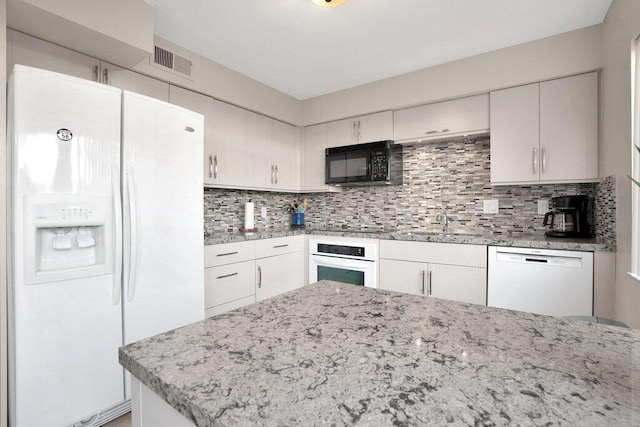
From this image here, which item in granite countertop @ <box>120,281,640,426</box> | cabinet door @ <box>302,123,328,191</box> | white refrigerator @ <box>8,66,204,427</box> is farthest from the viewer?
cabinet door @ <box>302,123,328,191</box>

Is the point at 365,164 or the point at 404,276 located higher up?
the point at 365,164

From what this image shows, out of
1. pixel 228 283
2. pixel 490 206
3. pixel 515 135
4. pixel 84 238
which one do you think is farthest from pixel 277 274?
pixel 515 135

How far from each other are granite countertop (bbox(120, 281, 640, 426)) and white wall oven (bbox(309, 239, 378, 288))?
82.8 inches

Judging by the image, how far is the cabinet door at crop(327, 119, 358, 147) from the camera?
3.39m

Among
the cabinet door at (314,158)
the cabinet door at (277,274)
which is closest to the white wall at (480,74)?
the cabinet door at (314,158)

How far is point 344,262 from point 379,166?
1.01 metres

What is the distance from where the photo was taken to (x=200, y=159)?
2088 millimetres

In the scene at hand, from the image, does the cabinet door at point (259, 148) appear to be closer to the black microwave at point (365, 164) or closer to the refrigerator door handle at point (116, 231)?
the black microwave at point (365, 164)

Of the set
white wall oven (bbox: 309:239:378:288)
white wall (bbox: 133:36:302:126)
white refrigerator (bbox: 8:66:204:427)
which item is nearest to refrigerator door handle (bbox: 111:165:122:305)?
white refrigerator (bbox: 8:66:204:427)

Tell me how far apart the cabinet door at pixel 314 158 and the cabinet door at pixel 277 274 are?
856 millimetres

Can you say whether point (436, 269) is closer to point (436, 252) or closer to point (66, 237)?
point (436, 252)

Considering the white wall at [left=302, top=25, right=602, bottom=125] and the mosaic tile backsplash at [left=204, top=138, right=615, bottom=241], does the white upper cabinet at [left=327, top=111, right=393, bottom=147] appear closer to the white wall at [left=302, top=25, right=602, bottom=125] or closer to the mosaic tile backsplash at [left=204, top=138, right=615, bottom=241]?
the white wall at [left=302, top=25, right=602, bottom=125]

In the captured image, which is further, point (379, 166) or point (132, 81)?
point (379, 166)

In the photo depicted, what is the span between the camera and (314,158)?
3.69 m
